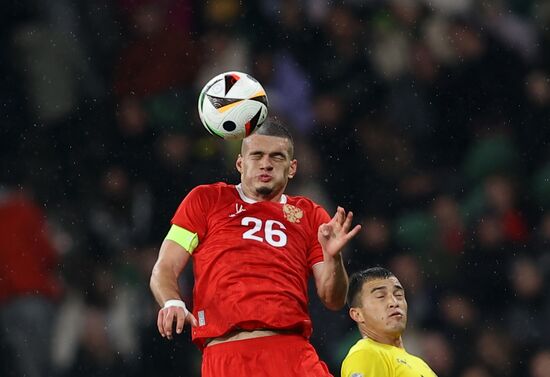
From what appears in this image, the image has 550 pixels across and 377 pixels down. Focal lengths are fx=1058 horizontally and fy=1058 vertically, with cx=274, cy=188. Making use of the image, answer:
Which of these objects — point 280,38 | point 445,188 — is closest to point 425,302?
point 445,188

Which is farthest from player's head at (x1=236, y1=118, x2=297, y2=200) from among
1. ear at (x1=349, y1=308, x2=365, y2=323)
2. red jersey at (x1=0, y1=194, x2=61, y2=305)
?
red jersey at (x1=0, y1=194, x2=61, y2=305)

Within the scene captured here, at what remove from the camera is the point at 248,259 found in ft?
14.4

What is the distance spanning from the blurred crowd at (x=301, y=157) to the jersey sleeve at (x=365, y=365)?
229 centimetres

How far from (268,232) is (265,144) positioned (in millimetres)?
393

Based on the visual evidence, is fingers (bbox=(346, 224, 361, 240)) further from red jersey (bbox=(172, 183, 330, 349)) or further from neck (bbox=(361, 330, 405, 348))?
neck (bbox=(361, 330, 405, 348))

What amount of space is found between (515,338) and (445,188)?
3.95 feet

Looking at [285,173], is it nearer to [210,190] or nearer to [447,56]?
[210,190]

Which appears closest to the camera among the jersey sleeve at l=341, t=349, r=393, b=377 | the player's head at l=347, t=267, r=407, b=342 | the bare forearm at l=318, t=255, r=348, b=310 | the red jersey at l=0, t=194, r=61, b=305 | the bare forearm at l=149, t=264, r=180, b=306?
the bare forearm at l=149, t=264, r=180, b=306

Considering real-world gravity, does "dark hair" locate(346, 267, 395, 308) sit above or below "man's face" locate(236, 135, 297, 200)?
below

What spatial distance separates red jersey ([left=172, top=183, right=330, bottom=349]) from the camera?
4.31 m

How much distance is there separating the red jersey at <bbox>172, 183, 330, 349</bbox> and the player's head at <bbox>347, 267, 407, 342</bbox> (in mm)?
654

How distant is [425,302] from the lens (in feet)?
24.2

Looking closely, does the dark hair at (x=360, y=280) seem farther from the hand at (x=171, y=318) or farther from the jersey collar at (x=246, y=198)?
the hand at (x=171, y=318)

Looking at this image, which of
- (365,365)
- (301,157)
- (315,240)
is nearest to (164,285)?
(315,240)
